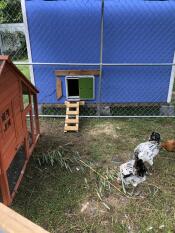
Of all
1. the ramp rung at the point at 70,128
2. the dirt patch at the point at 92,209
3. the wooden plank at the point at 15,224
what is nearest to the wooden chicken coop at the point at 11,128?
the dirt patch at the point at 92,209

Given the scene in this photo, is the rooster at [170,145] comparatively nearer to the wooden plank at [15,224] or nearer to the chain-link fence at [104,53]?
the chain-link fence at [104,53]

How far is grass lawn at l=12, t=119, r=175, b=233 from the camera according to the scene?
10.3ft

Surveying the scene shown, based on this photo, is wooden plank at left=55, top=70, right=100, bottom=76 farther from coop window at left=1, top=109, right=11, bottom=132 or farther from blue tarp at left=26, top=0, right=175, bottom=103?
coop window at left=1, top=109, right=11, bottom=132

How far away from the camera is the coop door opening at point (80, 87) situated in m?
5.73

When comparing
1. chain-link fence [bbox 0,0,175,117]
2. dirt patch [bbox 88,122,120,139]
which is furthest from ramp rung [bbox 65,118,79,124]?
chain-link fence [bbox 0,0,175,117]

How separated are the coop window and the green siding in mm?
2584

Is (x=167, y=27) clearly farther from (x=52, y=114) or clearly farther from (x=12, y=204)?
(x=12, y=204)

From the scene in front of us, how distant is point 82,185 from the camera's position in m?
3.78

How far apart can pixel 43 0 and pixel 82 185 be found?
140 inches

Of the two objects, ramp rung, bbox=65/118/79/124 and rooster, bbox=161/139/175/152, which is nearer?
rooster, bbox=161/139/175/152

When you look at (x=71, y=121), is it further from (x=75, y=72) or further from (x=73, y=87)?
(x=75, y=72)

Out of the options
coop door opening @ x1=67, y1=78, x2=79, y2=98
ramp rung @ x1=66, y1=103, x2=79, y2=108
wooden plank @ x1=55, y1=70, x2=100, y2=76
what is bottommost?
ramp rung @ x1=66, y1=103, x2=79, y2=108

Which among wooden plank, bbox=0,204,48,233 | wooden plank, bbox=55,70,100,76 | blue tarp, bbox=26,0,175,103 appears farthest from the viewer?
wooden plank, bbox=55,70,100,76

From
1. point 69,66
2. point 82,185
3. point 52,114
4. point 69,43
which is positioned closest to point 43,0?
point 69,43
